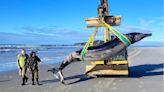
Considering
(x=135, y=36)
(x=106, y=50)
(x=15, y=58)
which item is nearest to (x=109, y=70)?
(x=106, y=50)

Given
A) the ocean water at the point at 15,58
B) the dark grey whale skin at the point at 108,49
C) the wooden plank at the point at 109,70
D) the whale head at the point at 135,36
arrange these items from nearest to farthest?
the dark grey whale skin at the point at 108,49 < the whale head at the point at 135,36 < the wooden plank at the point at 109,70 < the ocean water at the point at 15,58

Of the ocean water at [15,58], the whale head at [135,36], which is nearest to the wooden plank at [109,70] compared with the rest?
the whale head at [135,36]

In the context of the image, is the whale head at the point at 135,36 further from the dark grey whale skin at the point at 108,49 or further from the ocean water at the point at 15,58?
the ocean water at the point at 15,58

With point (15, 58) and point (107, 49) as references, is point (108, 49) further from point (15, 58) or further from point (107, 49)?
point (15, 58)

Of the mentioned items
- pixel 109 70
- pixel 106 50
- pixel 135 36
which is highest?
pixel 135 36

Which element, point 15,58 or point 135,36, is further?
point 15,58

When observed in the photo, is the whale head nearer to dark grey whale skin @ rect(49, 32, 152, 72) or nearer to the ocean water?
dark grey whale skin @ rect(49, 32, 152, 72)

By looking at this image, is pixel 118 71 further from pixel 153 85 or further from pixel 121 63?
pixel 153 85

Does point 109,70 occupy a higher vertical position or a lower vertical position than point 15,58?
lower

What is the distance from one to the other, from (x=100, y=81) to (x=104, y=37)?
8.19 ft

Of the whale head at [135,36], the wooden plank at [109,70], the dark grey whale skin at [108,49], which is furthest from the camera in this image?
the wooden plank at [109,70]

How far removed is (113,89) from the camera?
40.6 feet

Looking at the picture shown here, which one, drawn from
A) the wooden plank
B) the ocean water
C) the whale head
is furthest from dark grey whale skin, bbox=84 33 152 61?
the ocean water

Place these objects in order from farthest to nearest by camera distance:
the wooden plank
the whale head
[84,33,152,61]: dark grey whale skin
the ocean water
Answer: the ocean water < the wooden plank < the whale head < [84,33,152,61]: dark grey whale skin
